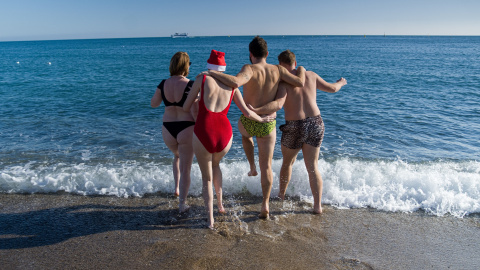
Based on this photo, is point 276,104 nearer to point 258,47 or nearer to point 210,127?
point 258,47

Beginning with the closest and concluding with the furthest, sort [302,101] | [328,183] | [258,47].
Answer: [258,47]
[302,101]
[328,183]

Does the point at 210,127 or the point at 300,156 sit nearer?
the point at 210,127

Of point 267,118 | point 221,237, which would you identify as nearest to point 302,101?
point 267,118

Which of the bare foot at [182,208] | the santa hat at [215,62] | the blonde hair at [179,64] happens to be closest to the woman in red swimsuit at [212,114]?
the santa hat at [215,62]

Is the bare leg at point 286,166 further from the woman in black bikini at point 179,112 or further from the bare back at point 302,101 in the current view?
the woman in black bikini at point 179,112

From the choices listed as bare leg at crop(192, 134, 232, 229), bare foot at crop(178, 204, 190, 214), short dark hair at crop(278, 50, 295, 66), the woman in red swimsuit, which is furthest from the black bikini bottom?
short dark hair at crop(278, 50, 295, 66)

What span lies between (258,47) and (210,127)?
3.70 ft

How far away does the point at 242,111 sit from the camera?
3.68 metres

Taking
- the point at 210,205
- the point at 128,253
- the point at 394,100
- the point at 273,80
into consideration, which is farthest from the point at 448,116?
the point at 128,253

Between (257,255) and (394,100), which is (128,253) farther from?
(394,100)

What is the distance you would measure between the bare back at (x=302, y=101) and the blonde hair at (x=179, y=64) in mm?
1346

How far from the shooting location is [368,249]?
3.55m

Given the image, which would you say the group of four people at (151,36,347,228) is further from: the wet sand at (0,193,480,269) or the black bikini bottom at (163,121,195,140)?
the wet sand at (0,193,480,269)

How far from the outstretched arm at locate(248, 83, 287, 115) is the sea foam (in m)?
1.63
